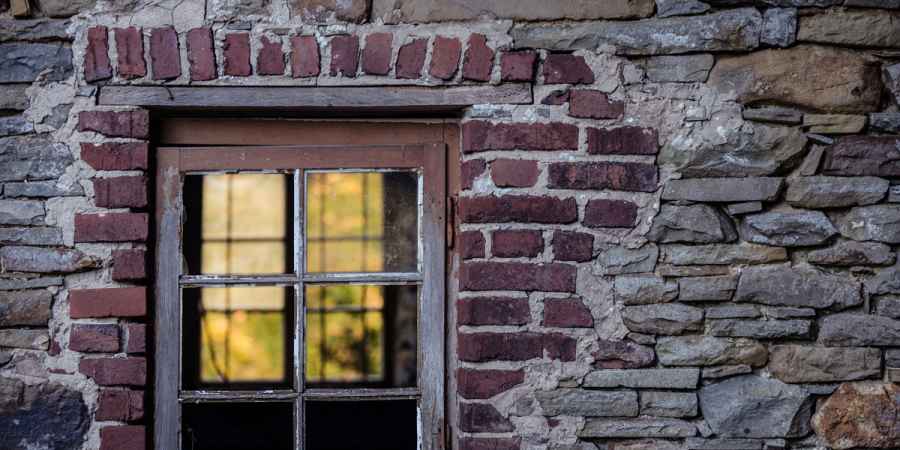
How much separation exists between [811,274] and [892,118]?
1.55 feet

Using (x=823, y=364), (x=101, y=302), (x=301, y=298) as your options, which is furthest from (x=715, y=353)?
(x=101, y=302)

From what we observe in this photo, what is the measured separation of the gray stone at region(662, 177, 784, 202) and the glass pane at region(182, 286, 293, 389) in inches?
130

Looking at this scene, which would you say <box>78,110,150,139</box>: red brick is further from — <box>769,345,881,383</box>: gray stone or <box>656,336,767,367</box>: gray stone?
<box>769,345,881,383</box>: gray stone

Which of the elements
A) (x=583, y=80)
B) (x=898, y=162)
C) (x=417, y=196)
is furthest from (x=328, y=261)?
(x=898, y=162)

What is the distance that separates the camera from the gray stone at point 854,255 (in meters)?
2.18

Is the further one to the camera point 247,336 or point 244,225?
point 244,225

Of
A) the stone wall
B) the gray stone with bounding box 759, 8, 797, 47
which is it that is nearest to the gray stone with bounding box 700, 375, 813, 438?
the stone wall

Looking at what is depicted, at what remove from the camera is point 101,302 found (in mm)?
2199

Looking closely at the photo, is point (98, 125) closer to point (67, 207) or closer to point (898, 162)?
point (67, 207)

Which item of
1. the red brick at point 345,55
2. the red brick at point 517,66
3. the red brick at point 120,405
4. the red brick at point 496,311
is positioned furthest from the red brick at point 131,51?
the red brick at point 496,311

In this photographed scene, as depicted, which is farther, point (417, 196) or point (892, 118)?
point (417, 196)

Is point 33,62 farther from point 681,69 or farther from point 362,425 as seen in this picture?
point 362,425

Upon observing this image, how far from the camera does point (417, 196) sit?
2340mm

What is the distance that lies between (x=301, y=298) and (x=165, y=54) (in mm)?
757
